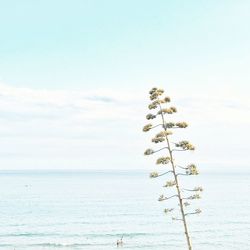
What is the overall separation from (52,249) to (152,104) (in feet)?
208

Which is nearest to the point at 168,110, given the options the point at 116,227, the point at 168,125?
the point at 168,125

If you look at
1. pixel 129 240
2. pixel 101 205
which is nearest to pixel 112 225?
pixel 129 240

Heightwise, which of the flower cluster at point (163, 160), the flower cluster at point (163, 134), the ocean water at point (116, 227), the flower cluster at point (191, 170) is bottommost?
the flower cluster at point (191, 170)

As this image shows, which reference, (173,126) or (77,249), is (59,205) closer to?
(77,249)

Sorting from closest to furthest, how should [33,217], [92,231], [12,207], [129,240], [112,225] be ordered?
[129,240]
[92,231]
[112,225]
[33,217]
[12,207]

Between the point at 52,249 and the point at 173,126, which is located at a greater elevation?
the point at 52,249

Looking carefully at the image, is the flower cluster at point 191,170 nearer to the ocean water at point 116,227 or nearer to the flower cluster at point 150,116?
the flower cluster at point 150,116

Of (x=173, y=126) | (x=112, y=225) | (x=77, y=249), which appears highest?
(x=112, y=225)

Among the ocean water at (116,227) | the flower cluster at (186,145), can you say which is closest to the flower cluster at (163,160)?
the flower cluster at (186,145)

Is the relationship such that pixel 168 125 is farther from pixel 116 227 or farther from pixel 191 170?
pixel 116 227

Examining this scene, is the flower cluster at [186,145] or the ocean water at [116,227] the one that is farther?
the ocean water at [116,227]

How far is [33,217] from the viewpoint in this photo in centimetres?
12394

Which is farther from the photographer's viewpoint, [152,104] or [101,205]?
[101,205]

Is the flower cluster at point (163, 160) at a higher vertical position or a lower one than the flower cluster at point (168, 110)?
lower
